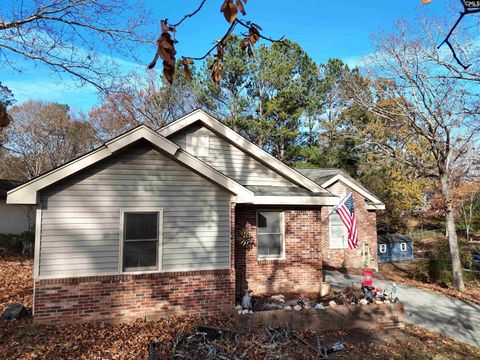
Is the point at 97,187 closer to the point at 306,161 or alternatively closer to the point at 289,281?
the point at 289,281

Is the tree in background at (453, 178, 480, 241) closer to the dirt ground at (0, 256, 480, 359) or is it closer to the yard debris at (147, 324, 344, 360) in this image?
the dirt ground at (0, 256, 480, 359)

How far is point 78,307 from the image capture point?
25.8ft

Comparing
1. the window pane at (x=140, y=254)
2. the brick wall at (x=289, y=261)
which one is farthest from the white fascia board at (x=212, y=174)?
the window pane at (x=140, y=254)

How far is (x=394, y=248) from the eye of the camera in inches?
946

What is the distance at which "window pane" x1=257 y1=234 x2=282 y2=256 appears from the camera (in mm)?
10953

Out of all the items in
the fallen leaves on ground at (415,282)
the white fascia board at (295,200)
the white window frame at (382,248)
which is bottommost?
the fallen leaves on ground at (415,282)

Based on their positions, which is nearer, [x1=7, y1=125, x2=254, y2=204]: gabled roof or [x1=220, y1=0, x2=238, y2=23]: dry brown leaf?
[x1=220, y1=0, x2=238, y2=23]: dry brown leaf

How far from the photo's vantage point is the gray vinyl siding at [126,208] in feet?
25.8

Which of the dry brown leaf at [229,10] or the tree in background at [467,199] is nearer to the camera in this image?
the dry brown leaf at [229,10]

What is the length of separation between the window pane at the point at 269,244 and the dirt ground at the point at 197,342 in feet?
9.21

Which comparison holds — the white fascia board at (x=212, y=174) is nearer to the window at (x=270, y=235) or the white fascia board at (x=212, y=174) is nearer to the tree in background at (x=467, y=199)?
the window at (x=270, y=235)

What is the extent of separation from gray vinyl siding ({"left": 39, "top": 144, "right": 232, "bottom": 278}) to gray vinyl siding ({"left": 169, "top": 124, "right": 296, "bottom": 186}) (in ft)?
6.45

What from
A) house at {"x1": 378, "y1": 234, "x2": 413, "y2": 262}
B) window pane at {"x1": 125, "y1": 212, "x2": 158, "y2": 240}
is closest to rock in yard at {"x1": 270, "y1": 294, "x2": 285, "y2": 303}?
window pane at {"x1": 125, "y1": 212, "x2": 158, "y2": 240}

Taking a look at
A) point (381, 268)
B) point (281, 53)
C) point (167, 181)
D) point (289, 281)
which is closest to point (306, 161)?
point (281, 53)
